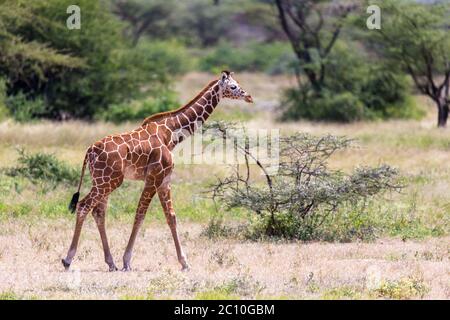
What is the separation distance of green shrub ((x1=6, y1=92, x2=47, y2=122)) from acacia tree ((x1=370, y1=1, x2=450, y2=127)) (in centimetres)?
1043

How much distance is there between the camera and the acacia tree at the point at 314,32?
32219mm

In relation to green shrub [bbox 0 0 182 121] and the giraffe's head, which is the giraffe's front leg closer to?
the giraffe's head

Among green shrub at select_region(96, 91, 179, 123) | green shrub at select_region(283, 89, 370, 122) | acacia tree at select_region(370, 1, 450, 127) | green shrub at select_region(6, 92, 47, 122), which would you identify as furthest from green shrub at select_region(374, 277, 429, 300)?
green shrub at select_region(283, 89, 370, 122)

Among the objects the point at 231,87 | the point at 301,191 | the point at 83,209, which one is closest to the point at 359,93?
the point at 301,191

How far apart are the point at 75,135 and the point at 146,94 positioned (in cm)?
907

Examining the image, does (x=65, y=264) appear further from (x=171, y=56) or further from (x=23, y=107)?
(x=171, y=56)

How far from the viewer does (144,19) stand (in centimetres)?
5534

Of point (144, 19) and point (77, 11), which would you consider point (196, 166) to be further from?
point (144, 19)

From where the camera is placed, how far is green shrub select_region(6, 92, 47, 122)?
2547 cm

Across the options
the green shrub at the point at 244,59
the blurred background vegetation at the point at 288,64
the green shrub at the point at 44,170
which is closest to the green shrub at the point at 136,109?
the blurred background vegetation at the point at 288,64

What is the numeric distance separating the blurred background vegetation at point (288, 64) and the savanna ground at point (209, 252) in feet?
20.7

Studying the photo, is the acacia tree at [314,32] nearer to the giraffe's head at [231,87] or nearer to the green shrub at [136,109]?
the green shrub at [136,109]

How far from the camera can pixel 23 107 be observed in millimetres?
25859
